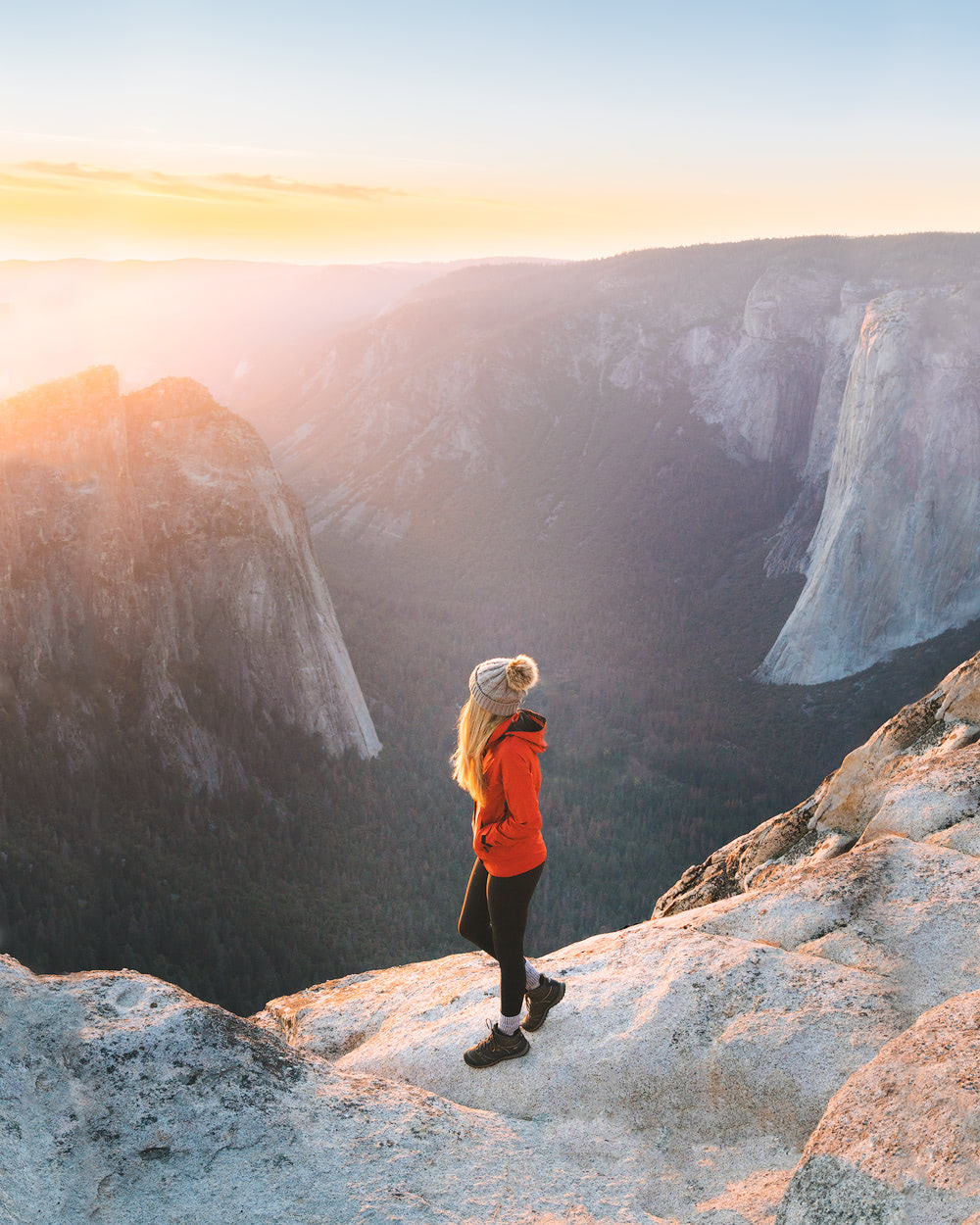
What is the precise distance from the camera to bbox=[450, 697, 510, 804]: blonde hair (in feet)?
17.4

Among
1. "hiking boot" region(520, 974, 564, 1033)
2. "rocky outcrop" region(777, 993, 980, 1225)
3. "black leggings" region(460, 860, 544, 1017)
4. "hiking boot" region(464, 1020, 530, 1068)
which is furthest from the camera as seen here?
"hiking boot" region(520, 974, 564, 1033)

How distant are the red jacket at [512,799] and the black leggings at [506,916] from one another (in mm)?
109

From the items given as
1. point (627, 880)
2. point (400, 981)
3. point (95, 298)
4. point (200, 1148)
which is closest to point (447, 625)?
point (627, 880)

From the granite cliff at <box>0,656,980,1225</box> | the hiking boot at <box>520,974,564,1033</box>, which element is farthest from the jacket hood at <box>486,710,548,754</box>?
the granite cliff at <box>0,656,980,1225</box>

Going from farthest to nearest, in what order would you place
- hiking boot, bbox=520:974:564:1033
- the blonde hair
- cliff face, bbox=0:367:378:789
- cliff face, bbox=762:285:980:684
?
1. cliff face, bbox=762:285:980:684
2. cliff face, bbox=0:367:378:789
3. hiking boot, bbox=520:974:564:1033
4. the blonde hair

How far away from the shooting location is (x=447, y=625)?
49312mm

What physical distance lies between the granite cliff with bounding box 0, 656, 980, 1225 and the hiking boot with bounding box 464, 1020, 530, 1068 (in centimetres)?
11

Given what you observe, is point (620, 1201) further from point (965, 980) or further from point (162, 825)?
point (162, 825)

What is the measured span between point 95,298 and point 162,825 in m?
152

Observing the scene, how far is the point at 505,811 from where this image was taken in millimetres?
5363

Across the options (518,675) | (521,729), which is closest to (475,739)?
(521,729)

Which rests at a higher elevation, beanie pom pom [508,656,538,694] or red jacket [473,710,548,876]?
beanie pom pom [508,656,538,694]

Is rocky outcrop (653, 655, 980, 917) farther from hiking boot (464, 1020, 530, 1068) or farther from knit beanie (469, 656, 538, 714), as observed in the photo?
knit beanie (469, 656, 538, 714)

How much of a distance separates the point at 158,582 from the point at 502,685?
23.8 meters
